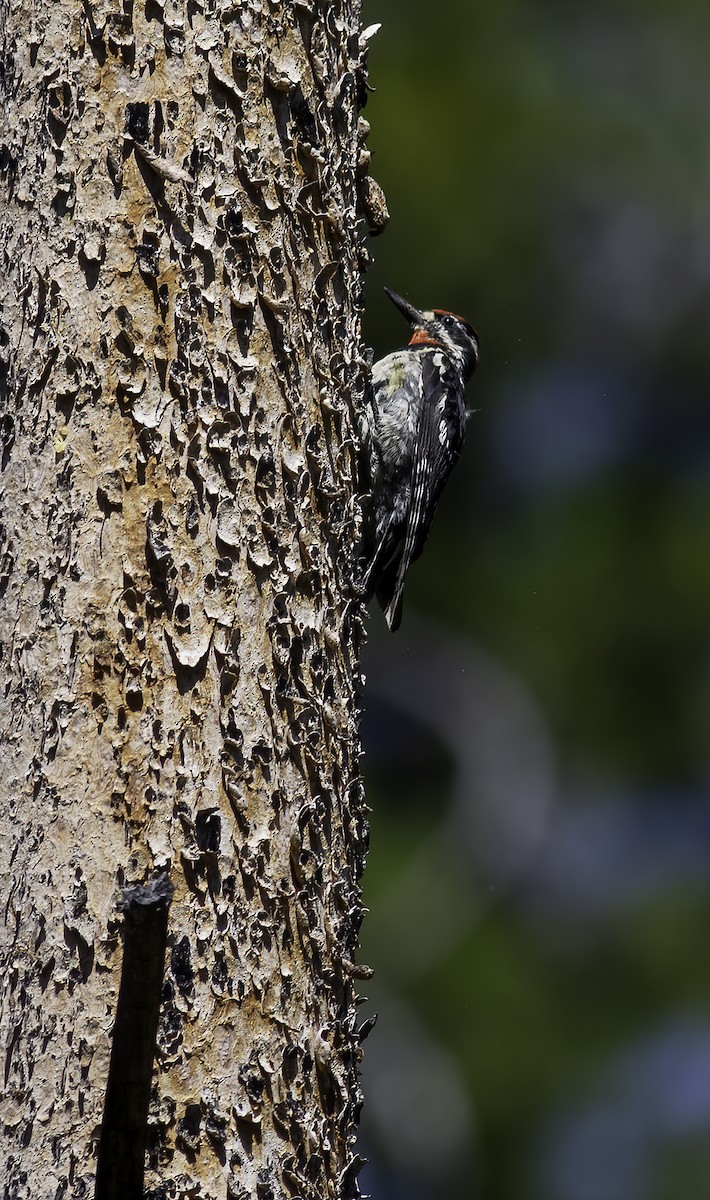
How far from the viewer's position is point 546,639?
29.7ft

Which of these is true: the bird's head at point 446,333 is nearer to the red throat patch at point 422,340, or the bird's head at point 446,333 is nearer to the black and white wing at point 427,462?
the red throat patch at point 422,340

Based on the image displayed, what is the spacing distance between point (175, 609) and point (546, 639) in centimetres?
706

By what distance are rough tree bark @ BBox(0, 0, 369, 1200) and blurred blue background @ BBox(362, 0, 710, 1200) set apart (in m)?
6.23

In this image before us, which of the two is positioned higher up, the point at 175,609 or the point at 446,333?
the point at 446,333

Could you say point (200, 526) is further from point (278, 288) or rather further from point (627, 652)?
point (627, 652)

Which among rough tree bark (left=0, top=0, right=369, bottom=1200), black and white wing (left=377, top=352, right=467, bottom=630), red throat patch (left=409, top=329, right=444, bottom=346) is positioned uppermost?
red throat patch (left=409, top=329, right=444, bottom=346)

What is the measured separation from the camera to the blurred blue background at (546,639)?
863cm

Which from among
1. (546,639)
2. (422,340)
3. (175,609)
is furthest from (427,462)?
(546,639)

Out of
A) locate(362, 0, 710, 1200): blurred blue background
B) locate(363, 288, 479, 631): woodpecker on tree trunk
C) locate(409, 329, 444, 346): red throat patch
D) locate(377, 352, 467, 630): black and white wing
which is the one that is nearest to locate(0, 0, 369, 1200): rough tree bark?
locate(363, 288, 479, 631): woodpecker on tree trunk

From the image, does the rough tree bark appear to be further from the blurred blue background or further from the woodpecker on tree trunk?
the blurred blue background

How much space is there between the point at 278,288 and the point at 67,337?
1.18ft

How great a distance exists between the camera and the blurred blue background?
8633mm

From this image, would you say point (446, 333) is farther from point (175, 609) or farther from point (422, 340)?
point (175, 609)

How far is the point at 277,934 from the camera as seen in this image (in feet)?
7.02
